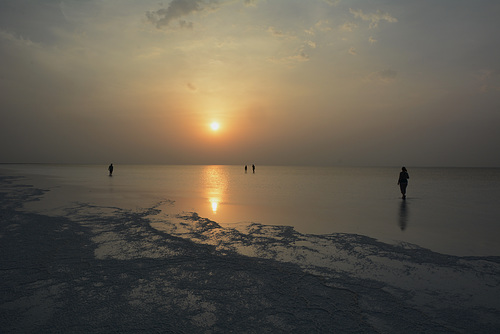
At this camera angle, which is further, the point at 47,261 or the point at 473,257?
the point at 473,257

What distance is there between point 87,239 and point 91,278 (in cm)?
351

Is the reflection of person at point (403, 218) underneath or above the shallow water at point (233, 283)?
underneath

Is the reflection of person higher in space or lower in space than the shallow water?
lower

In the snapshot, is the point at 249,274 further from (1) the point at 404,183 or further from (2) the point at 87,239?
(1) the point at 404,183

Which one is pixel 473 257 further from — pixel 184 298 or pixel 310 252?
pixel 184 298

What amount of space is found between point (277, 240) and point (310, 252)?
1.45m

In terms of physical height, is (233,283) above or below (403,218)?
above

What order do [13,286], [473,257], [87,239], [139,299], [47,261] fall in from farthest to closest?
1. [87,239]
2. [473,257]
3. [47,261]
4. [13,286]
5. [139,299]

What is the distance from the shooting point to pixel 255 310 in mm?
4664

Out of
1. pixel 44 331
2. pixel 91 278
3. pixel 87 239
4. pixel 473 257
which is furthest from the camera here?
pixel 87 239

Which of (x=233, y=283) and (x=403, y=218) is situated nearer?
(x=233, y=283)

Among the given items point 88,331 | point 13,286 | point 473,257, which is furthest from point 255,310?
point 473,257

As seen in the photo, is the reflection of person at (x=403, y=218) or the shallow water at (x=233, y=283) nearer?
the shallow water at (x=233, y=283)

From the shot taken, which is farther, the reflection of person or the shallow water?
the reflection of person
